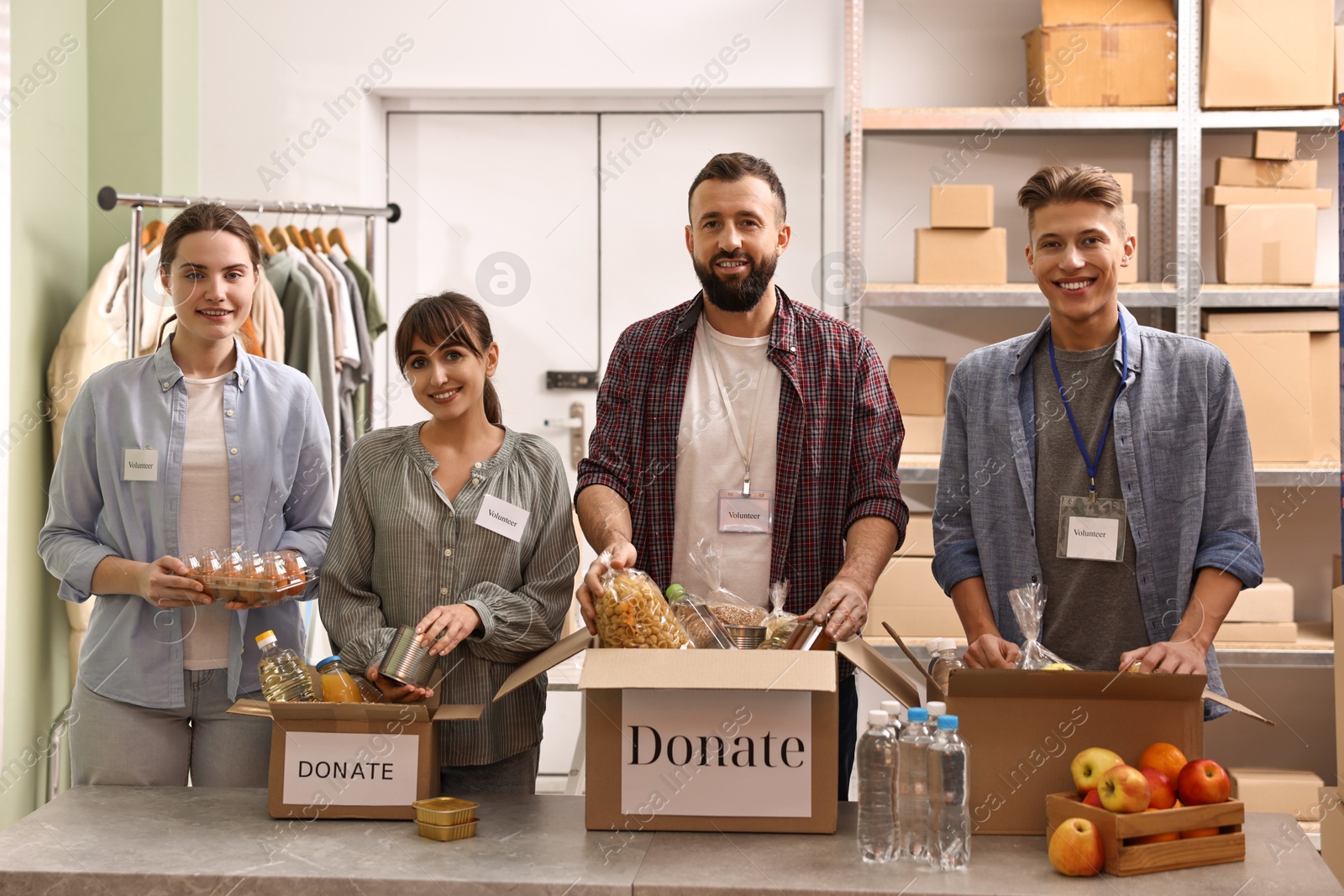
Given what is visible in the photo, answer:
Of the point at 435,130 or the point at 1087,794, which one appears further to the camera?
the point at 435,130

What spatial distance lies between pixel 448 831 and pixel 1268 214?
2.90 metres

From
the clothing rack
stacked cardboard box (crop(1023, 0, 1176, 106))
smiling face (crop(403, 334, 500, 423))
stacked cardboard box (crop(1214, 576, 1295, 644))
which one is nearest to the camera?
smiling face (crop(403, 334, 500, 423))

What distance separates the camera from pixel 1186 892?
135cm

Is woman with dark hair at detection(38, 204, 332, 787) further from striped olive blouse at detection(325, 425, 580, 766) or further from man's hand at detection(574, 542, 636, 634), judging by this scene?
man's hand at detection(574, 542, 636, 634)

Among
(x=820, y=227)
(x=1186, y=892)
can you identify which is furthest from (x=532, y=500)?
(x=820, y=227)

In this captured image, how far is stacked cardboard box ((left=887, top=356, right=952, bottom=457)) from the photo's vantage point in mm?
3410

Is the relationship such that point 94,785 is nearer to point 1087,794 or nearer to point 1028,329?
point 1087,794

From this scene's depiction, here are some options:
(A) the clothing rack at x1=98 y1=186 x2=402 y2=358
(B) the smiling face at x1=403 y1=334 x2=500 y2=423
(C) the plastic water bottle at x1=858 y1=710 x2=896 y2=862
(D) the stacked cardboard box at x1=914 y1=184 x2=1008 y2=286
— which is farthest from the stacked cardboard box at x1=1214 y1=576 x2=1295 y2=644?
(A) the clothing rack at x1=98 y1=186 x2=402 y2=358

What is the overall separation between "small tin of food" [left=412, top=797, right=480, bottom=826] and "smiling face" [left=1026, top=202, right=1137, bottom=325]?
1.23 m

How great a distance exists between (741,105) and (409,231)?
4.11ft

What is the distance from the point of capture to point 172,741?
1.99 meters

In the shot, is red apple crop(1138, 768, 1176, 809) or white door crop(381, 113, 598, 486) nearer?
red apple crop(1138, 768, 1176, 809)

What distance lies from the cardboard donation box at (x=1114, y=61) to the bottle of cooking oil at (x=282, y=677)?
107 inches

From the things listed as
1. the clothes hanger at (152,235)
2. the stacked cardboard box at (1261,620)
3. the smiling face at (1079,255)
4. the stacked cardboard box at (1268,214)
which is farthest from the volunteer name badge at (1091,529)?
the clothes hanger at (152,235)
